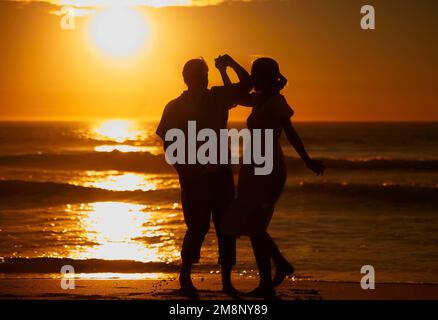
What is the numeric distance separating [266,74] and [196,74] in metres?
0.51

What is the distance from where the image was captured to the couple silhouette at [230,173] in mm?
5445

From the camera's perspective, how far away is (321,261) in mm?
10391

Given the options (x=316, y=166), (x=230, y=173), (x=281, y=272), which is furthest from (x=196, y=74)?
(x=281, y=272)

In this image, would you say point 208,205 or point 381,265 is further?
point 381,265

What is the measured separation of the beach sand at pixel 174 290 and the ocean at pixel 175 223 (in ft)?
6.35

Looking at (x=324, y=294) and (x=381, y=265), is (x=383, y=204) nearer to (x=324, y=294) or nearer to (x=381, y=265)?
(x=381, y=265)

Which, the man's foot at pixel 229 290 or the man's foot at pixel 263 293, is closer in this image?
the man's foot at pixel 263 293

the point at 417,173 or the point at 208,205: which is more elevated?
the point at 208,205

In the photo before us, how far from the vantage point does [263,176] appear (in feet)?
17.8

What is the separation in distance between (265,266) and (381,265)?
16.5ft

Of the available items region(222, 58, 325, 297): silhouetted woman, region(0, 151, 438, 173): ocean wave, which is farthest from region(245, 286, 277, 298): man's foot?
region(0, 151, 438, 173): ocean wave

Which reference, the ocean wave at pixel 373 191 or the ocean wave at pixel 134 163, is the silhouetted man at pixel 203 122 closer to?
the ocean wave at pixel 373 191

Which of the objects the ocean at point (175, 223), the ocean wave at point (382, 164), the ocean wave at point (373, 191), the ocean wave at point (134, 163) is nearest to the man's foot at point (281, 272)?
the ocean at point (175, 223)
